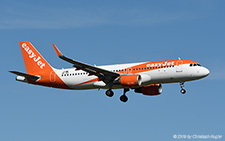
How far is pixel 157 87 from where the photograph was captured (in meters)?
59.4

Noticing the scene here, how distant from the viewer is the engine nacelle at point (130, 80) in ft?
177

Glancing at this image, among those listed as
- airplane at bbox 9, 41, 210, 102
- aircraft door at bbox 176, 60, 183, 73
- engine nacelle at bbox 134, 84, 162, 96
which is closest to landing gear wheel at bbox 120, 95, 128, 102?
airplane at bbox 9, 41, 210, 102

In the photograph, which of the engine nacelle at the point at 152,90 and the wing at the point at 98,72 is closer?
the wing at the point at 98,72

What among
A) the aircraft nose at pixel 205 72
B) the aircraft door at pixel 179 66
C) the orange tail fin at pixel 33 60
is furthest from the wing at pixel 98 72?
the aircraft nose at pixel 205 72

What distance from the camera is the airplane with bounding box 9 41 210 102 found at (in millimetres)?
53812

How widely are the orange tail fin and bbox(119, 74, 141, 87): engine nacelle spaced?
11.5 m

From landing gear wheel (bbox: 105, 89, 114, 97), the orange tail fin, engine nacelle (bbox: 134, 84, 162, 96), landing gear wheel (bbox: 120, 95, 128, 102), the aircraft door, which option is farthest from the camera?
the orange tail fin

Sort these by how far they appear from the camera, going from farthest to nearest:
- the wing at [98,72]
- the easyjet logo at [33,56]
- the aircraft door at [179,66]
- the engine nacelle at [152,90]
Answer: the easyjet logo at [33,56] < the engine nacelle at [152,90] < the aircraft door at [179,66] < the wing at [98,72]

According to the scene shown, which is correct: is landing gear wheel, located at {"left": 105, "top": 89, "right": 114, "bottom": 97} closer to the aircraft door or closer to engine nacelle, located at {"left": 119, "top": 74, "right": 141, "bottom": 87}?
engine nacelle, located at {"left": 119, "top": 74, "right": 141, "bottom": 87}

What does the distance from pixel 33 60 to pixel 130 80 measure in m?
15.8

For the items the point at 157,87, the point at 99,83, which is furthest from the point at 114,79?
the point at 157,87

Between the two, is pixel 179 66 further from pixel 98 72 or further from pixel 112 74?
pixel 98 72

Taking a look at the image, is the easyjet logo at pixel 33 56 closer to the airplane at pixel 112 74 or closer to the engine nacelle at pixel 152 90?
the airplane at pixel 112 74

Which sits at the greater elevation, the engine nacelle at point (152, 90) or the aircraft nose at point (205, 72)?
the aircraft nose at point (205, 72)
